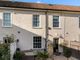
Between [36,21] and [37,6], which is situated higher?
[37,6]

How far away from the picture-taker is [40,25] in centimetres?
2708

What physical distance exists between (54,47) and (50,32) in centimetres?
203

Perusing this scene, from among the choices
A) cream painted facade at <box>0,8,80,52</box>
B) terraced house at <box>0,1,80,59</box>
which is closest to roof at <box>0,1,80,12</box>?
terraced house at <box>0,1,80,59</box>

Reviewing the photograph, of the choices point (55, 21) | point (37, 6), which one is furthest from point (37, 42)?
point (37, 6)

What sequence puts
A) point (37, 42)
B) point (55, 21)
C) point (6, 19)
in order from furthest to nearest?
point (55, 21) → point (37, 42) → point (6, 19)

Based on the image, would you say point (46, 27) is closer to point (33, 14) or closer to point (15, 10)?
point (33, 14)

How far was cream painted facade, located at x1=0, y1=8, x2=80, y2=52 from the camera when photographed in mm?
25953

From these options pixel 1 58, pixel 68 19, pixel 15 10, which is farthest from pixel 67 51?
pixel 1 58

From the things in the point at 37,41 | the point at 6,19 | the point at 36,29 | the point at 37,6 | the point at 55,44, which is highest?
the point at 37,6

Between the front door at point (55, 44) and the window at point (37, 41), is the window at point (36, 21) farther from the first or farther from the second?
the front door at point (55, 44)

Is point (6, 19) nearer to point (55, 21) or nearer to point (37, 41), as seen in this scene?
point (37, 41)

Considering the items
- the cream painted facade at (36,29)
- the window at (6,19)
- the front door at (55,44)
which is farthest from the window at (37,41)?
the window at (6,19)

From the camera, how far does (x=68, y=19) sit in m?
28.5

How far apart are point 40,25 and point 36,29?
747mm
